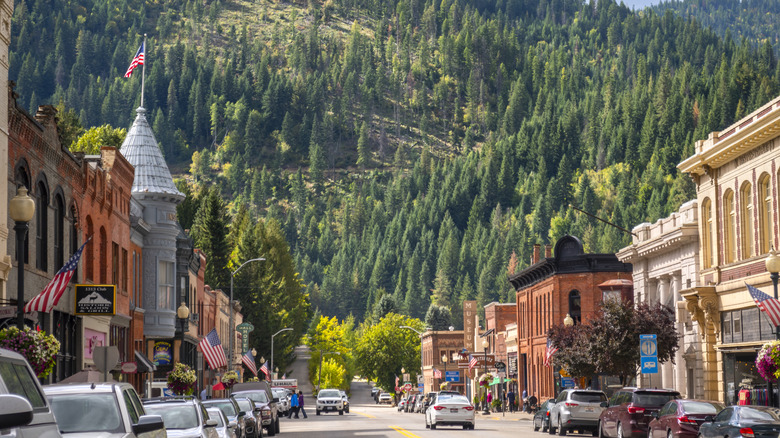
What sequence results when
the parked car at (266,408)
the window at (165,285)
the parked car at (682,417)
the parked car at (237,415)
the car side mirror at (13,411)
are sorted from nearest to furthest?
the car side mirror at (13,411) < the parked car at (682,417) < the parked car at (237,415) < the parked car at (266,408) < the window at (165,285)

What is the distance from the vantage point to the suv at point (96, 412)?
14.6 m

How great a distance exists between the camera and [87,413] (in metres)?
14.9

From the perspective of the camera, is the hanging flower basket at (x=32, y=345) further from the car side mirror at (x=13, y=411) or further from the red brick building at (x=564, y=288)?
the red brick building at (x=564, y=288)

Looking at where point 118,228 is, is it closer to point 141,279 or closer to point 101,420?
point 141,279

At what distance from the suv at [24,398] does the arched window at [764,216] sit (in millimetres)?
37579

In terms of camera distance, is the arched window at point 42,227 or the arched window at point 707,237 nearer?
the arched window at point 42,227

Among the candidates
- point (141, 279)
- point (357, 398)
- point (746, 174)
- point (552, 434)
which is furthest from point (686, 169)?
point (357, 398)

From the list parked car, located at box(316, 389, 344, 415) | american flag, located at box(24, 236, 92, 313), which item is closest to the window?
american flag, located at box(24, 236, 92, 313)

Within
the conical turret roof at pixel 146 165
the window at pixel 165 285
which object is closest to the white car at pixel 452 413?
the window at pixel 165 285

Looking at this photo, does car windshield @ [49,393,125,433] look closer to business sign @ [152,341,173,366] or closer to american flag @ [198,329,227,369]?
american flag @ [198,329,227,369]

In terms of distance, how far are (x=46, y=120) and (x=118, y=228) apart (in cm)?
1098

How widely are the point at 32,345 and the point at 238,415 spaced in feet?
28.1

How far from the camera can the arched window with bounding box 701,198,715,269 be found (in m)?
49.5

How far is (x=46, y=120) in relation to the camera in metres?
33.8
